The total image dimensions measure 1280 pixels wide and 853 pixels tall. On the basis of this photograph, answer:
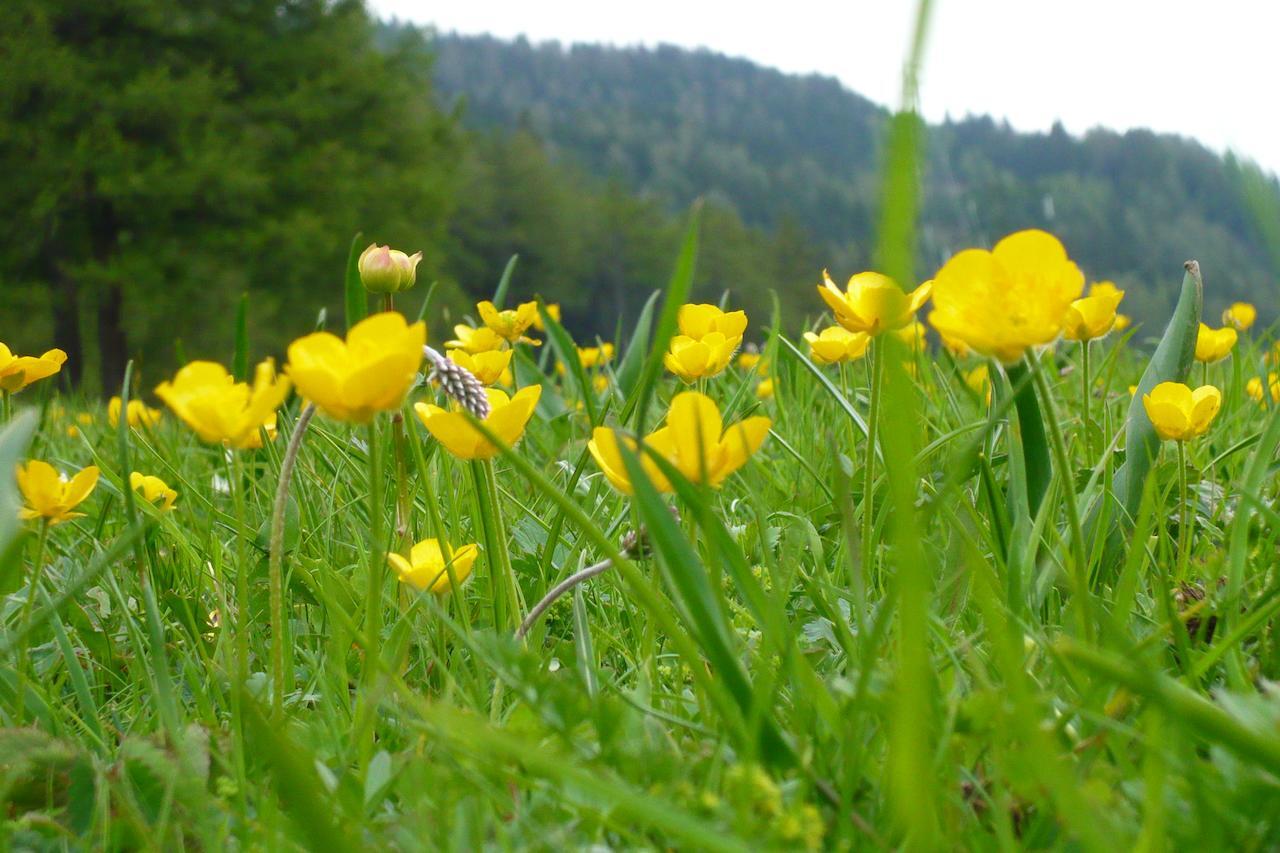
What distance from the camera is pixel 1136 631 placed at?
1.03 metres

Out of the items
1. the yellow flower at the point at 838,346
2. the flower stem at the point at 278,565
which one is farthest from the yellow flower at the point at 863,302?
the flower stem at the point at 278,565

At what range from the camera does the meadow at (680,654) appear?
0.60 meters

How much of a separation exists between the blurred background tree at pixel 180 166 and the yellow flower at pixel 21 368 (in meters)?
12.3

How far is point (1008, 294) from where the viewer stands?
2.45 ft

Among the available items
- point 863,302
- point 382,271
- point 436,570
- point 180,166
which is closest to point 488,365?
point 382,271

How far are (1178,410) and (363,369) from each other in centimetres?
96

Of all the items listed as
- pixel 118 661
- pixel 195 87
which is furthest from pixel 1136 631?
pixel 195 87

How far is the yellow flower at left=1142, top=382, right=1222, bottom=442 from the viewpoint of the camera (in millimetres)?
1182

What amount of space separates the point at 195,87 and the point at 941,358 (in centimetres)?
1356

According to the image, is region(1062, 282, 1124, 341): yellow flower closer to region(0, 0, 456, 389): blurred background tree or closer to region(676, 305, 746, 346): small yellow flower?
region(676, 305, 746, 346): small yellow flower

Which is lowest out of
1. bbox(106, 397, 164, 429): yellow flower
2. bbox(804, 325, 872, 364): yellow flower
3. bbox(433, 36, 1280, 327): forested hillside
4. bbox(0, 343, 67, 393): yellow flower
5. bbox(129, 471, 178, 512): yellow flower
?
bbox(106, 397, 164, 429): yellow flower

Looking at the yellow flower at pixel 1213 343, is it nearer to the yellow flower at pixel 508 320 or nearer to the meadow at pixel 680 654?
the meadow at pixel 680 654

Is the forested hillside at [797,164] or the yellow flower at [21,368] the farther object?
the forested hillside at [797,164]

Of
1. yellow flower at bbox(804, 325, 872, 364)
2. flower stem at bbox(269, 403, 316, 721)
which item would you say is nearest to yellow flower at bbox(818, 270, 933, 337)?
yellow flower at bbox(804, 325, 872, 364)
